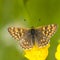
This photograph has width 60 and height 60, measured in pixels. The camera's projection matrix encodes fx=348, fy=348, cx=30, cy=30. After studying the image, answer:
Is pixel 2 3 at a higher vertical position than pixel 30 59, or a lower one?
higher

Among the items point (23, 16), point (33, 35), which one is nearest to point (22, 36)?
point (33, 35)

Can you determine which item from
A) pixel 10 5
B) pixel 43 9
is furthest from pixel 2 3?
pixel 43 9

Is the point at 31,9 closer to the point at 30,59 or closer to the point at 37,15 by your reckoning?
the point at 37,15

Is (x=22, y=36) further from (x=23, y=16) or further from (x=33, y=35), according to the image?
(x=23, y=16)

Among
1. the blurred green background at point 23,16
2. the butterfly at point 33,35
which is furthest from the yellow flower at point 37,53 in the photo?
the blurred green background at point 23,16

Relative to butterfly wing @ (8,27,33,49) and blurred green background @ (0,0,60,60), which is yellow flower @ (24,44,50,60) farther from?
blurred green background @ (0,0,60,60)

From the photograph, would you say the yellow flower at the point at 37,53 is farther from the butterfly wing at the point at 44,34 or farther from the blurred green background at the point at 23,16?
the blurred green background at the point at 23,16
